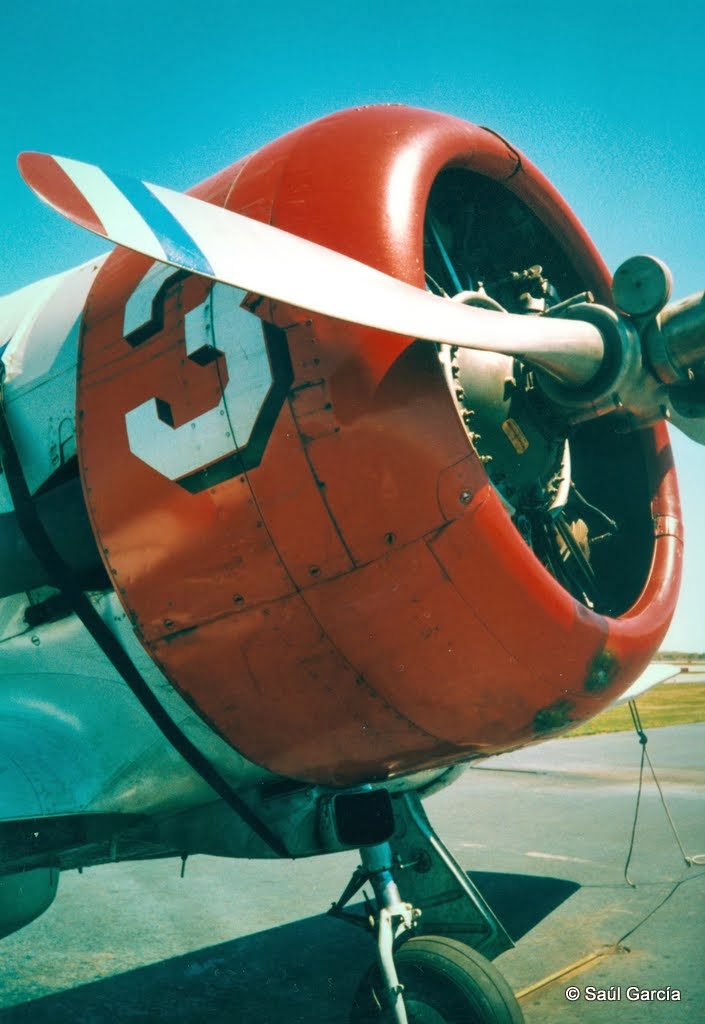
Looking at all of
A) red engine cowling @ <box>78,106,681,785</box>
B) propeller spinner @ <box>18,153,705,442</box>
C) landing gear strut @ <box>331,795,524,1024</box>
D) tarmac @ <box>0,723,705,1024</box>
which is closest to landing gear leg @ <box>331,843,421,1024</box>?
landing gear strut @ <box>331,795,524,1024</box>

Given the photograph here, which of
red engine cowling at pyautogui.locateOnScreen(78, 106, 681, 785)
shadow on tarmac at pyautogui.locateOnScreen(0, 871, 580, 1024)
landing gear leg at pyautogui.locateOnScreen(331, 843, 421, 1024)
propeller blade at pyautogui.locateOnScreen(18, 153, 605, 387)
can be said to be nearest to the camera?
propeller blade at pyautogui.locateOnScreen(18, 153, 605, 387)

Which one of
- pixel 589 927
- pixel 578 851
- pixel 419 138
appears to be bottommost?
pixel 578 851

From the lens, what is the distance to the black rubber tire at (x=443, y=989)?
8.77 ft

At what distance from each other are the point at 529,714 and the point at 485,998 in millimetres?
1011

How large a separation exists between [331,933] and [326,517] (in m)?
3.68

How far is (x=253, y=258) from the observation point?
6.55 feet

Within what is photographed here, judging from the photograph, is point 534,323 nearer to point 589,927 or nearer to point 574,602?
point 574,602

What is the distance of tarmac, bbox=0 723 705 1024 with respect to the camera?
370 cm

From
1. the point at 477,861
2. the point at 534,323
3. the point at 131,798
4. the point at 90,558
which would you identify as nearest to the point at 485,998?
the point at 131,798

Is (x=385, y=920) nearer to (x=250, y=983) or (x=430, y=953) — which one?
(x=430, y=953)

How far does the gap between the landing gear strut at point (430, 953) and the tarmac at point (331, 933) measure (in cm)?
59

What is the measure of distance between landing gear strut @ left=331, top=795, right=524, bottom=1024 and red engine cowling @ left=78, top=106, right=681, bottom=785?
61 cm

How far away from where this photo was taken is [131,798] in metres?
2.72

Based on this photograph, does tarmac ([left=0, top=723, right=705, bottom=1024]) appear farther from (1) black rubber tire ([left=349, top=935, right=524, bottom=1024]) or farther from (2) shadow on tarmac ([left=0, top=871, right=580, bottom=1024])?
(1) black rubber tire ([left=349, top=935, right=524, bottom=1024])
